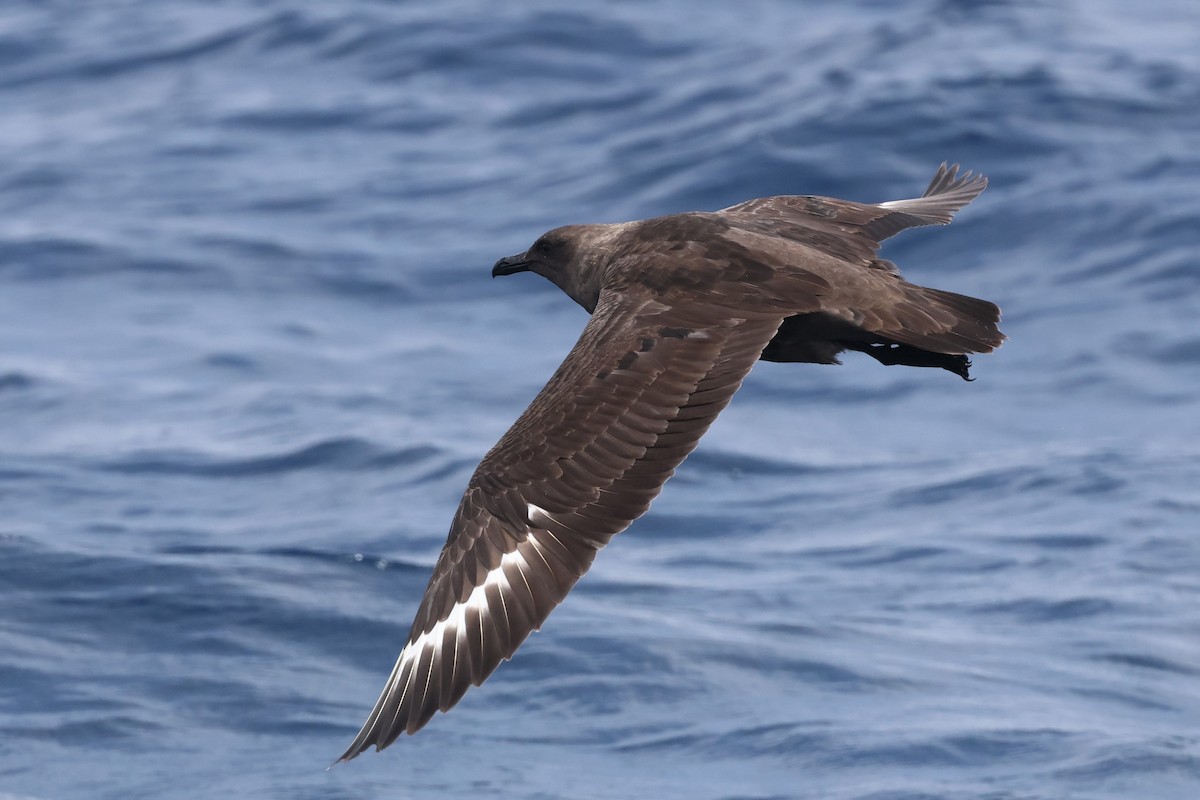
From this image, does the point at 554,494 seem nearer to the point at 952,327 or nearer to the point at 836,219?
the point at 952,327

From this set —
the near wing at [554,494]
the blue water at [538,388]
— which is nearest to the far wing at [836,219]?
the near wing at [554,494]

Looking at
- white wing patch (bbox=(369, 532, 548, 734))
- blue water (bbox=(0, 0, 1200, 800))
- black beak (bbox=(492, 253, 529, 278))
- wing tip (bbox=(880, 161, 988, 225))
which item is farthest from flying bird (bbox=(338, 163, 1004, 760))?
blue water (bbox=(0, 0, 1200, 800))

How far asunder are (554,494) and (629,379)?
1.81ft

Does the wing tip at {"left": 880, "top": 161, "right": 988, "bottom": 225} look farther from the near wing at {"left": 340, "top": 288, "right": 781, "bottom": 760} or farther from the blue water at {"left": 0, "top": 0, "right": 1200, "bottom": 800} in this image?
the blue water at {"left": 0, "top": 0, "right": 1200, "bottom": 800}

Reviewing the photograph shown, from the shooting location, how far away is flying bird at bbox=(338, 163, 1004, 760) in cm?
614

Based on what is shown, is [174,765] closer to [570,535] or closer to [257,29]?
[570,535]

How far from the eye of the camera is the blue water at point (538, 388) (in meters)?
10.2

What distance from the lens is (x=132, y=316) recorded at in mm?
15945

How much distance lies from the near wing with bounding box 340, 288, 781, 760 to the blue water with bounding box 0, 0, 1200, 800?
3.64m

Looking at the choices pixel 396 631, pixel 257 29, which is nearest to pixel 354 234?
pixel 257 29

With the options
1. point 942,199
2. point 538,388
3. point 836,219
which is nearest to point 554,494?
point 836,219

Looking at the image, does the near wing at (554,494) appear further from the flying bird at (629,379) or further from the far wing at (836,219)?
the far wing at (836,219)

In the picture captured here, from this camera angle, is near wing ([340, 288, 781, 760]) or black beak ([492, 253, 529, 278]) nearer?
near wing ([340, 288, 781, 760])

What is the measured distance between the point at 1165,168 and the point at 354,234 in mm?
6921
